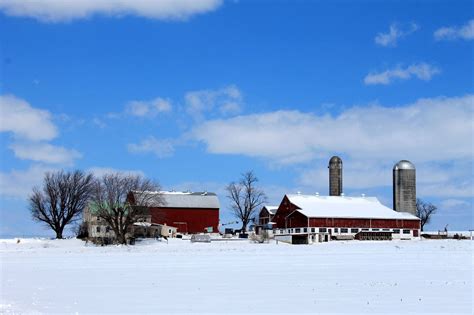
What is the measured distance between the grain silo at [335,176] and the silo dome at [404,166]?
7.95 meters

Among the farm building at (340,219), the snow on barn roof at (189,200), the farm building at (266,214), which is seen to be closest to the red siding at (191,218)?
the snow on barn roof at (189,200)

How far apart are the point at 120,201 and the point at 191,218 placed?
2079cm

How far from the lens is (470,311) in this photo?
15000 millimetres

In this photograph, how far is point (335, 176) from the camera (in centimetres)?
9331

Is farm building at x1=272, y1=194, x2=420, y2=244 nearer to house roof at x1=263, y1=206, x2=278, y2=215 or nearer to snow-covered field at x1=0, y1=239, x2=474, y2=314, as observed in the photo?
house roof at x1=263, y1=206, x2=278, y2=215

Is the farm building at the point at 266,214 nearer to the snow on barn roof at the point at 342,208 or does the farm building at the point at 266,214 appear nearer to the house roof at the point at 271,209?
the house roof at the point at 271,209

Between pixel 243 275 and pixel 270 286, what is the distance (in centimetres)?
395

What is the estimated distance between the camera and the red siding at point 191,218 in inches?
3460

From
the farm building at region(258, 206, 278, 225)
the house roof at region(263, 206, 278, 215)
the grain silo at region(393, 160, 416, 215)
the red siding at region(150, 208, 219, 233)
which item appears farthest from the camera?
the house roof at region(263, 206, 278, 215)

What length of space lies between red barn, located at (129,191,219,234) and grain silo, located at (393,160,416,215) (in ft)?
84.3

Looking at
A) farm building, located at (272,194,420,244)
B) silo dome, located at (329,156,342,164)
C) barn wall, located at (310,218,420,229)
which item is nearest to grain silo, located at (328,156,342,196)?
silo dome, located at (329,156,342,164)

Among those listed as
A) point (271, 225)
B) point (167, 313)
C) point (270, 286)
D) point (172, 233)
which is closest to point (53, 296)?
point (167, 313)

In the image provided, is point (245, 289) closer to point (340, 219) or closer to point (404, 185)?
point (340, 219)

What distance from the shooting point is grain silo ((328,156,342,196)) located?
9281 cm
